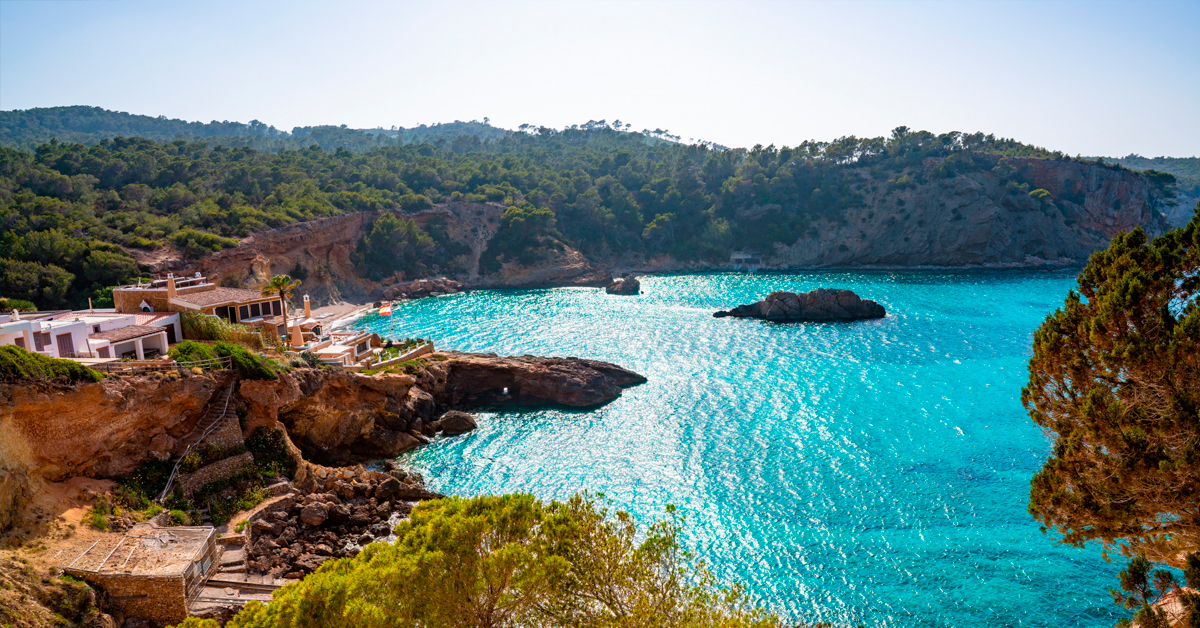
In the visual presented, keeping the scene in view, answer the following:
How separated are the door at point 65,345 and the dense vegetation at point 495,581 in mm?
24077

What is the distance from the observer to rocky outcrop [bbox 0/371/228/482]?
74.1ft

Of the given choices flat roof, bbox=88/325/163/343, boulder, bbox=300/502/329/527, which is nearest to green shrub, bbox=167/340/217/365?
flat roof, bbox=88/325/163/343

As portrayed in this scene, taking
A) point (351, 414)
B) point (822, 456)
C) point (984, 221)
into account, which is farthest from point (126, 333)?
point (984, 221)

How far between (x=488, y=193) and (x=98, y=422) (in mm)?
96745

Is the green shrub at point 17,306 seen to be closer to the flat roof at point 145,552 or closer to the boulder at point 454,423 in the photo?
the boulder at point 454,423

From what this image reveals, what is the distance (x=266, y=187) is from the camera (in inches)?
3905

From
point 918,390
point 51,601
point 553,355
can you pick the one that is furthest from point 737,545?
point 553,355

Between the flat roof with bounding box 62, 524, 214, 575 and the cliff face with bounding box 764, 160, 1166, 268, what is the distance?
108219 mm

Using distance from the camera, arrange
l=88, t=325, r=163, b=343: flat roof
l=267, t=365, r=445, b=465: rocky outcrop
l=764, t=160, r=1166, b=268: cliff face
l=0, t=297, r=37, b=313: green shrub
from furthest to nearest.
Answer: l=764, t=160, r=1166, b=268: cliff face < l=0, t=297, r=37, b=313: green shrub < l=267, t=365, r=445, b=465: rocky outcrop < l=88, t=325, r=163, b=343: flat roof

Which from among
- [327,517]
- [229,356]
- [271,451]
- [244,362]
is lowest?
[327,517]

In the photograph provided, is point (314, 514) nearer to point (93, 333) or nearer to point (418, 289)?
point (93, 333)

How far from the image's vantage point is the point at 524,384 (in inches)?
1955

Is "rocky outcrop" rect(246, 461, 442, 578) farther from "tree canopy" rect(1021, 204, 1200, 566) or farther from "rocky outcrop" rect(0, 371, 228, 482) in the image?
"tree canopy" rect(1021, 204, 1200, 566)

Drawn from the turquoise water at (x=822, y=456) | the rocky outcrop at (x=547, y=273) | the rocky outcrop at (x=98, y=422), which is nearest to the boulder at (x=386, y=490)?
the turquoise water at (x=822, y=456)
